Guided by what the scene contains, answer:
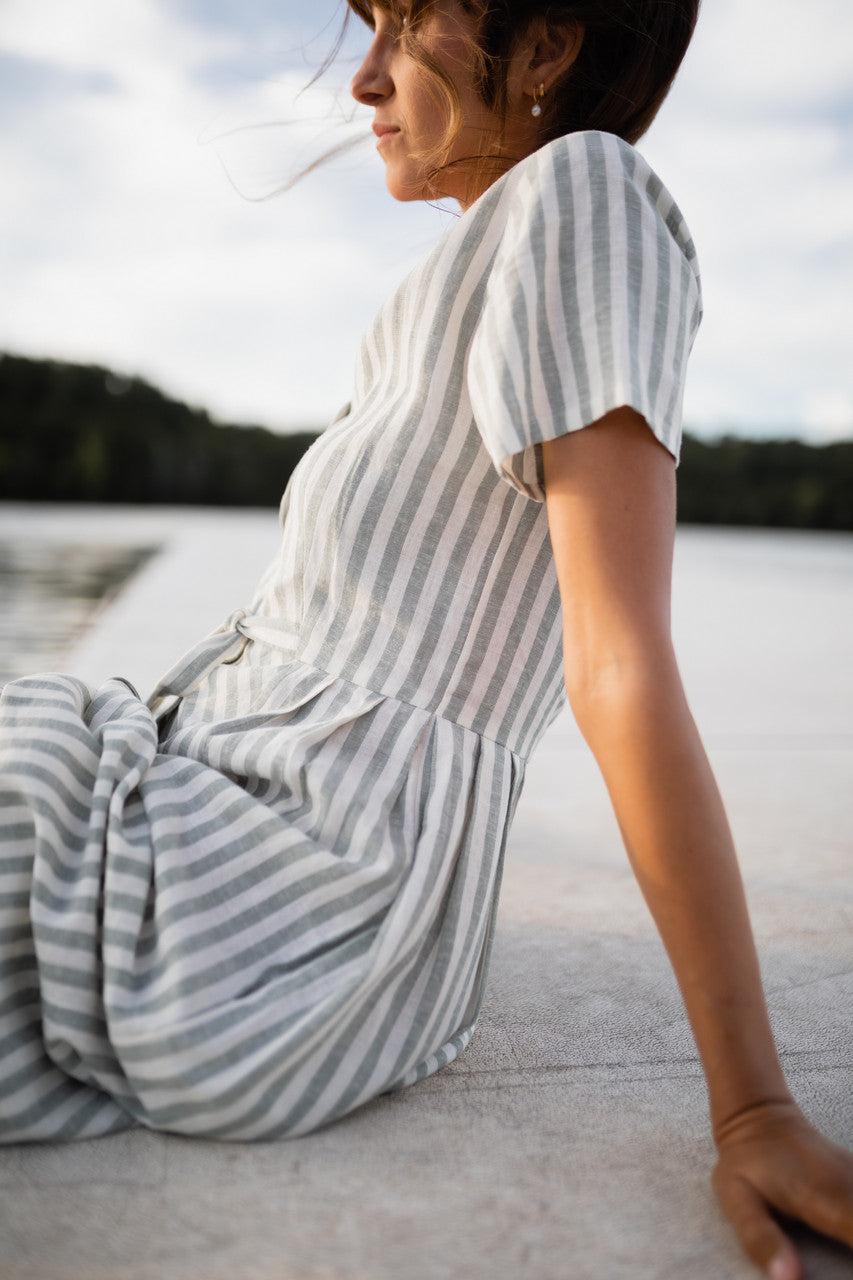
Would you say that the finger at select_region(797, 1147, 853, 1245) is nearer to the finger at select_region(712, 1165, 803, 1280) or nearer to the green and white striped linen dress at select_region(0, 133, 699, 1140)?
the finger at select_region(712, 1165, 803, 1280)

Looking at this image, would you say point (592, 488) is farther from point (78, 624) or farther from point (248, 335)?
point (248, 335)

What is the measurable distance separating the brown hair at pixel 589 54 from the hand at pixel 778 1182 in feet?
2.53

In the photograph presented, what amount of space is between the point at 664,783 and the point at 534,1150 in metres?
0.31

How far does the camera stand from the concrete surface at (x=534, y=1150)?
58 cm

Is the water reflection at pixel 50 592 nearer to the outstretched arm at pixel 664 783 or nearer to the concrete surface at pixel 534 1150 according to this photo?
the concrete surface at pixel 534 1150

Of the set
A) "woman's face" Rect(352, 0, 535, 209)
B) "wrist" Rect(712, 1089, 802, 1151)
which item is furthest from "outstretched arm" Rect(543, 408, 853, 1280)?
"woman's face" Rect(352, 0, 535, 209)

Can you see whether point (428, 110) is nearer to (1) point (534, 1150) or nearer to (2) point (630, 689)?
(2) point (630, 689)

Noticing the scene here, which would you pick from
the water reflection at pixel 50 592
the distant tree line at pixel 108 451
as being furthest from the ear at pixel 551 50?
the distant tree line at pixel 108 451

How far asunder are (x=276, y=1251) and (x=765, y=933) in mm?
847

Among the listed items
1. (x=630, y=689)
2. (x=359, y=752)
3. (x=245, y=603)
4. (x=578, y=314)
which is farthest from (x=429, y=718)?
(x=245, y=603)

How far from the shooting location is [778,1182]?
567 mm

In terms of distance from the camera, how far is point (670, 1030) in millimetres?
958

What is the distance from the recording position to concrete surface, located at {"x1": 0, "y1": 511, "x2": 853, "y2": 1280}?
584 mm

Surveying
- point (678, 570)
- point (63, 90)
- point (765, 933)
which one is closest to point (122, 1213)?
point (765, 933)
